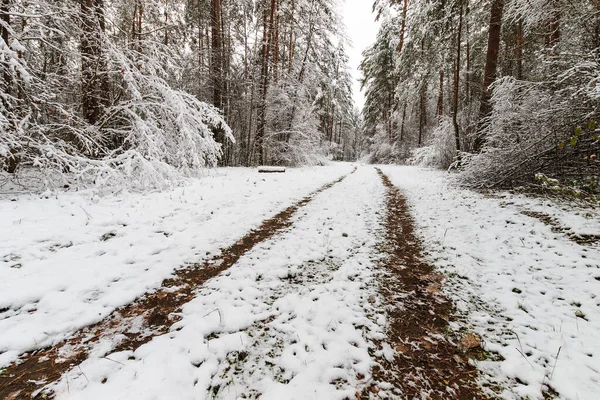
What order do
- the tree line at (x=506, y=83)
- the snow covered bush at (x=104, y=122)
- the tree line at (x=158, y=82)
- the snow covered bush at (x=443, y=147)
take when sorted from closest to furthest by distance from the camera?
the tree line at (x=506, y=83) → the snow covered bush at (x=104, y=122) → the tree line at (x=158, y=82) → the snow covered bush at (x=443, y=147)

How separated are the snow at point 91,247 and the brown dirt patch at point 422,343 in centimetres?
241

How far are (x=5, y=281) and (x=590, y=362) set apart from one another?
505cm

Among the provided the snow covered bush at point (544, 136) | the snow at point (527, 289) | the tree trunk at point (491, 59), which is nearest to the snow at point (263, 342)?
the snow at point (527, 289)

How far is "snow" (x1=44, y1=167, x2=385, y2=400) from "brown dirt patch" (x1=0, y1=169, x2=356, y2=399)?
116 mm

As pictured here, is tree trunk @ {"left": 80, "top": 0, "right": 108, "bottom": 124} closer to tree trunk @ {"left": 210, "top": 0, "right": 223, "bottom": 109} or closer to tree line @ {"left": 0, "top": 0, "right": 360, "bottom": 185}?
tree line @ {"left": 0, "top": 0, "right": 360, "bottom": 185}

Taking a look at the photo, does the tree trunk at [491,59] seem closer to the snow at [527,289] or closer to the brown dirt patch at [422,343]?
the snow at [527,289]

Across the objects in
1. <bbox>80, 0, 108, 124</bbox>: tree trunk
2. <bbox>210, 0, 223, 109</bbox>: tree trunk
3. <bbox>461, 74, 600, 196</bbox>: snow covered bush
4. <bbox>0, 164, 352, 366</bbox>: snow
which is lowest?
<bbox>0, 164, 352, 366</bbox>: snow

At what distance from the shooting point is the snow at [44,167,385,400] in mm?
1662

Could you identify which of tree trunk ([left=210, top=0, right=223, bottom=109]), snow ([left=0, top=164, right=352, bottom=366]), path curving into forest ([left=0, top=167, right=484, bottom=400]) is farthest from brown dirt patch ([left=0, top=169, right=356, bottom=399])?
tree trunk ([left=210, top=0, right=223, bottom=109])

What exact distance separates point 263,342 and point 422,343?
4.24ft

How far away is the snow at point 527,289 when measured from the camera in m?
1.80

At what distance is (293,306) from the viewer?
8.29 feet

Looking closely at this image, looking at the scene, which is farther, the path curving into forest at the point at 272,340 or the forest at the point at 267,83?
the forest at the point at 267,83

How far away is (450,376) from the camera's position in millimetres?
1807
